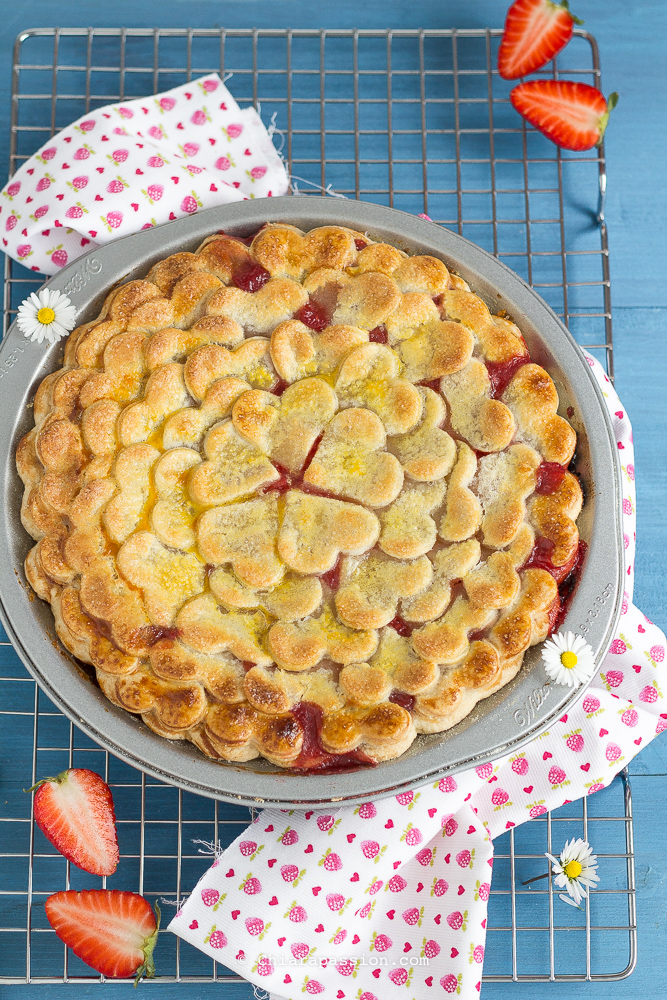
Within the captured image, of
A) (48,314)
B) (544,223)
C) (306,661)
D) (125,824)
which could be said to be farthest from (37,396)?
(544,223)

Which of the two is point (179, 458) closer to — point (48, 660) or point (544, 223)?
point (48, 660)

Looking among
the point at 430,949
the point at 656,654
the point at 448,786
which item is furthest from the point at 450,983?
the point at 656,654

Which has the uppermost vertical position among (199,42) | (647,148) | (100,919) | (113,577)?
(199,42)

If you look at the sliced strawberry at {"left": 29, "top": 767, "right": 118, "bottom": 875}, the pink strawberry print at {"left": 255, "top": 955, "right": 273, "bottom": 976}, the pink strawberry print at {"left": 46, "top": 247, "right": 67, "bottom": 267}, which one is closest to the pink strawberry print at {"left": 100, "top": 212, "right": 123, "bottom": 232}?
the pink strawberry print at {"left": 46, "top": 247, "right": 67, "bottom": 267}

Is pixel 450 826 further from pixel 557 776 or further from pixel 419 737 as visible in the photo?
pixel 419 737

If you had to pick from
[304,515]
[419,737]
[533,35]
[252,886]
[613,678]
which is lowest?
[252,886]
